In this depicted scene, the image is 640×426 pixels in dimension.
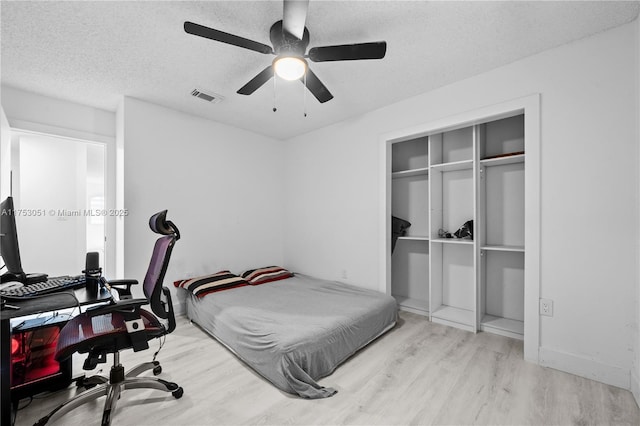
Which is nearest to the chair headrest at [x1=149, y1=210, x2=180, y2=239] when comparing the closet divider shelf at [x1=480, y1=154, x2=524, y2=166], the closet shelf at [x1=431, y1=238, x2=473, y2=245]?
the closet shelf at [x1=431, y1=238, x2=473, y2=245]

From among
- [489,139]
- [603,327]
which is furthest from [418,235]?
[603,327]

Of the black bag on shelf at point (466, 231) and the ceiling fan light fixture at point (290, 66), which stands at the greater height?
the ceiling fan light fixture at point (290, 66)

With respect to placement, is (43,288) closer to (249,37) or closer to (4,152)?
(4,152)

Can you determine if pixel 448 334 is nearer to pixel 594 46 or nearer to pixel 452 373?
pixel 452 373

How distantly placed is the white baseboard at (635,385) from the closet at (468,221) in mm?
798

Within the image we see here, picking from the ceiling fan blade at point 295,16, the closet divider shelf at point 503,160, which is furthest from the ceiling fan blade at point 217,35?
the closet divider shelf at point 503,160

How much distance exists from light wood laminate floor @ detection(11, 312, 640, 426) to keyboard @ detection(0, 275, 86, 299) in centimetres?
76

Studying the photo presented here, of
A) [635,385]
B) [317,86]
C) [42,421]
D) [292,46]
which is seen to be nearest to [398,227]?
[317,86]

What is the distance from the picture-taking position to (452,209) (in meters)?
3.35

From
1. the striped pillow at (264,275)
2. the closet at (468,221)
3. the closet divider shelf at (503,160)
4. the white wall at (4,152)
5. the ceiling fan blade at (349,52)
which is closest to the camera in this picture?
the ceiling fan blade at (349,52)

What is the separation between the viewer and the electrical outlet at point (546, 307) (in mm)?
2186

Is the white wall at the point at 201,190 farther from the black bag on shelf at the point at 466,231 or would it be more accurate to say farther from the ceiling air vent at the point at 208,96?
the black bag on shelf at the point at 466,231

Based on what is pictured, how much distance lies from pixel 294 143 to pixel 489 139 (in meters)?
2.77

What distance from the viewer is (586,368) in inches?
79.3
